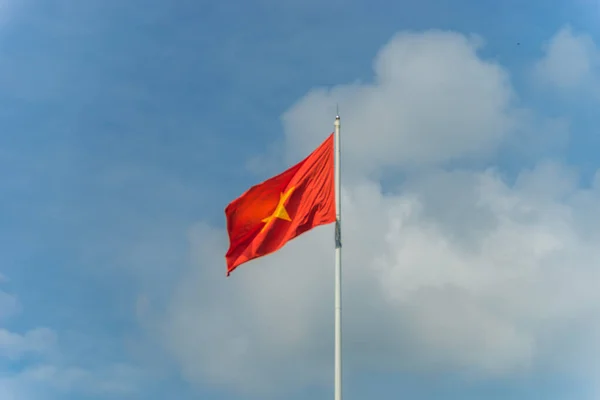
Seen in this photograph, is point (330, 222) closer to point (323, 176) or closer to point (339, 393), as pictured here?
point (323, 176)

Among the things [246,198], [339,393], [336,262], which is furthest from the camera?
[246,198]

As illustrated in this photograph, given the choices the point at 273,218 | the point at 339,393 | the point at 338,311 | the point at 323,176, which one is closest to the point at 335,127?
the point at 323,176

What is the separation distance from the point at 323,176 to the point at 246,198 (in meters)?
4.45

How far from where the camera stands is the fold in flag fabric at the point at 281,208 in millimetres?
44719

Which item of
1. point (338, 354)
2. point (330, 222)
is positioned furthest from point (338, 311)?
point (330, 222)

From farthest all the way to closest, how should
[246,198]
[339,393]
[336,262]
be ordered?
[246,198] < [336,262] < [339,393]

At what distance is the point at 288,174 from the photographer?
46.2 meters

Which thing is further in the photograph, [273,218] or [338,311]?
[273,218]

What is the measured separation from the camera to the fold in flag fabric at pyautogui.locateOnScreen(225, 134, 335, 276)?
1761 inches

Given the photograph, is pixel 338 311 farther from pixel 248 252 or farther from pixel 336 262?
pixel 248 252

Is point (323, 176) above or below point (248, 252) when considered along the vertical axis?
above

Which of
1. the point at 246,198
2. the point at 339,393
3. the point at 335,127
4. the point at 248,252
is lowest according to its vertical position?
the point at 339,393

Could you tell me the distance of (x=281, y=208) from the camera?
149 feet

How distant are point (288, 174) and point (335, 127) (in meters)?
3.69
